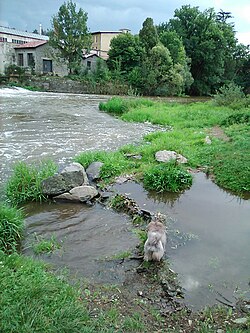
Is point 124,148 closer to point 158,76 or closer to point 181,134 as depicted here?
point 181,134

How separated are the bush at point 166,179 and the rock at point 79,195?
4.26 feet

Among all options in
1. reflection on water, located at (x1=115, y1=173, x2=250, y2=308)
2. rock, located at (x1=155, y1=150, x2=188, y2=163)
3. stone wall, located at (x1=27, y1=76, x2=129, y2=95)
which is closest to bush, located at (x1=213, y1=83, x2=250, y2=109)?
rock, located at (x1=155, y1=150, x2=188, y2=163)

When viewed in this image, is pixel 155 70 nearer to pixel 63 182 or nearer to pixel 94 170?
pixel 94 170

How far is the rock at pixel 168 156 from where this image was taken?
26.6ft

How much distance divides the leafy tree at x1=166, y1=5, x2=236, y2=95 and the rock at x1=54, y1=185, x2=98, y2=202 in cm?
3862

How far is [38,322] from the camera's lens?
106 inches

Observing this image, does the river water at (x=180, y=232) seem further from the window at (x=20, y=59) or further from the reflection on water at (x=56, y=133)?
the window at (x=20, y=59)

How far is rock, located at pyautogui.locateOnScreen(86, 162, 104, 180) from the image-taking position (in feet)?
24.0

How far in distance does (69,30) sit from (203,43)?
16.6 meters

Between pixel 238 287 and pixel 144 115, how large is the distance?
43.7 ft

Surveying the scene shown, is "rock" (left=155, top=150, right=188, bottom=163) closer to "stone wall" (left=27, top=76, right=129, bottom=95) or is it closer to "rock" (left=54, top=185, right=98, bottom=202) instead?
"rock" (left=54, top=185, right=98, bottom=202)

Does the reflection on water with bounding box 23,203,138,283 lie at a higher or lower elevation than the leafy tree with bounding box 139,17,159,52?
lower

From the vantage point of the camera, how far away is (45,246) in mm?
4422

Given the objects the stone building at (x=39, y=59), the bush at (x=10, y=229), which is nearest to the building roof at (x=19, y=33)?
the stone building at (x=39, y=59)
